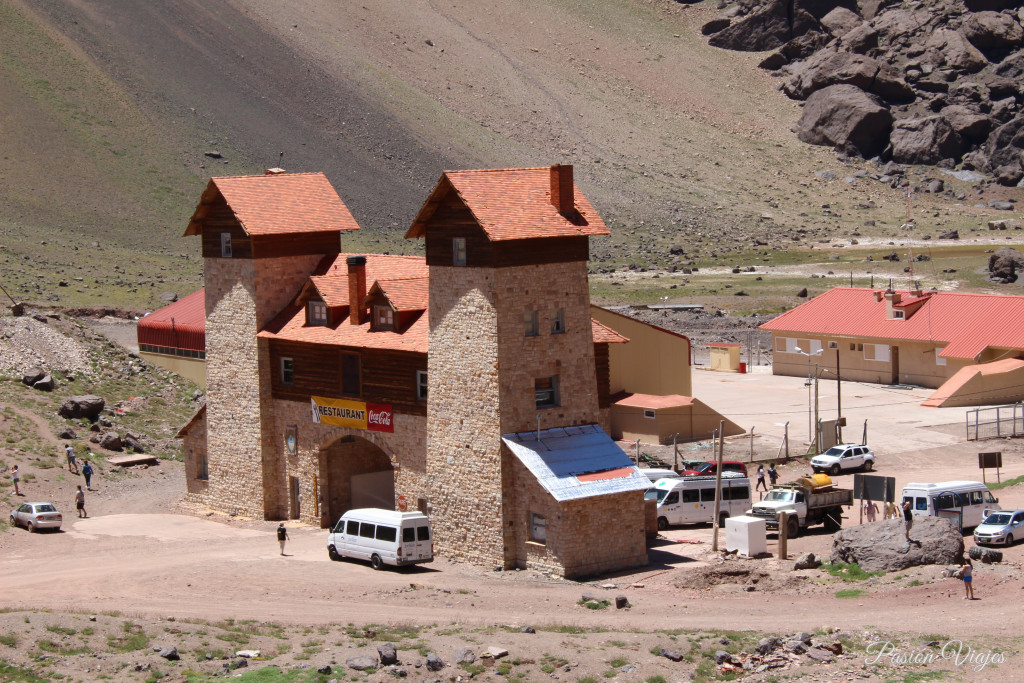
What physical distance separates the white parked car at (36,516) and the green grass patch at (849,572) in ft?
82.2

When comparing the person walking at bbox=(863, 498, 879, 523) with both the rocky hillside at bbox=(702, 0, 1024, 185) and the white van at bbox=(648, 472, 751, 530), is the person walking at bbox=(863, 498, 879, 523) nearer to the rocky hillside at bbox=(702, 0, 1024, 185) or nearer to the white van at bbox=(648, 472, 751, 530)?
the white van at bbox=(648, 472, 751, 530)

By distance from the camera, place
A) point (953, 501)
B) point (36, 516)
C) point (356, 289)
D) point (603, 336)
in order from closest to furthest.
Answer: point (953, 501) → point (36, 516) → point (356, 289) → point (603, 336)

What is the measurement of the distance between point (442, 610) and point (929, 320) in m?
43.3

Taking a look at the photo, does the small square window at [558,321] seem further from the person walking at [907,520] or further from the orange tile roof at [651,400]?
the orange tile roof at [651,400]

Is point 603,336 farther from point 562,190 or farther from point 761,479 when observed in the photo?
point 562,190

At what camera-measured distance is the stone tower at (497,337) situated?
43188mm

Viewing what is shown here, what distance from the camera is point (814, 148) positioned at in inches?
7495

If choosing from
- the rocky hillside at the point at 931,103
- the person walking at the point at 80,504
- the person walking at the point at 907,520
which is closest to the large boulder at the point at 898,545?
the person walking at the point at 907,520

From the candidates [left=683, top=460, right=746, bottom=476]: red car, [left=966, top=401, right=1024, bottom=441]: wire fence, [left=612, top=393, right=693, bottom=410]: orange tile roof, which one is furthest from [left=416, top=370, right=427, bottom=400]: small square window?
[left=966, top=401, right=1024, bottom=441]: wire fence

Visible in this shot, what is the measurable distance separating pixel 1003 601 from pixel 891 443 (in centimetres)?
2457

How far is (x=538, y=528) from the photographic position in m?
43.0

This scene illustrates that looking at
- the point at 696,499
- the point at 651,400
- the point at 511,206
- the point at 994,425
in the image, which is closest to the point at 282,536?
the point at 511,206

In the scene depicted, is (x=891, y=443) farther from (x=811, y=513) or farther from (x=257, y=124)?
(x=257, y=124)

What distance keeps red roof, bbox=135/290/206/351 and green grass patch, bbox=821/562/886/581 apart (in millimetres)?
37545
